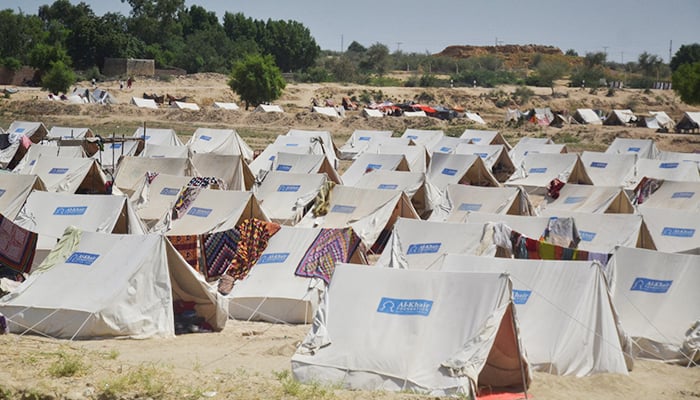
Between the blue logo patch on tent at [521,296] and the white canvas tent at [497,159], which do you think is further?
the white canvas tent at [497,159]

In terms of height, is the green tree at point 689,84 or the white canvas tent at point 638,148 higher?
the green tree at point 689,84

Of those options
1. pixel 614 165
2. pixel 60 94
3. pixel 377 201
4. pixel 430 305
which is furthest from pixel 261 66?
pixel 430 305

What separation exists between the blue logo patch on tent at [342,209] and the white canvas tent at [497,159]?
10.2 meters

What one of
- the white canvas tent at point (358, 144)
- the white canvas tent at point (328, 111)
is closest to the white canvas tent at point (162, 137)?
the white canvas tent at point (358, 144)

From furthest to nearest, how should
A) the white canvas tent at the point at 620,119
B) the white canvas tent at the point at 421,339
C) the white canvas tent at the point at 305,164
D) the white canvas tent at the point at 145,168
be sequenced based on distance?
the white canvas tent at the point at 620,119
the white canvas tent at the point at 305,164
the white canvas tent at the point at 145,168
the white canvas tent at the point at 421,339

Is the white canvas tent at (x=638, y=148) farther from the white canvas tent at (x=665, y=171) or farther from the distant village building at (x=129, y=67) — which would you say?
the distant village building at (x=129, y=67)

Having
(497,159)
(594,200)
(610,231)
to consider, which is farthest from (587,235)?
(497,159)

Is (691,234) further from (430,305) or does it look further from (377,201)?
(430,305)

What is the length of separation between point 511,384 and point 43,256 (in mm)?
8742

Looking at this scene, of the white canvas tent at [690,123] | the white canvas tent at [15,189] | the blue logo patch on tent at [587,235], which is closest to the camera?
the blue logo patch on tent at [587,235]

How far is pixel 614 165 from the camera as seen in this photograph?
25.8m

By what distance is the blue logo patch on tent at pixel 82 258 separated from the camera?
41.9ft

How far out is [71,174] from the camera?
2144 centimetres

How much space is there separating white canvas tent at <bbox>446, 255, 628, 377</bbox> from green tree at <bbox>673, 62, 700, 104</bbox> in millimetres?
39479
